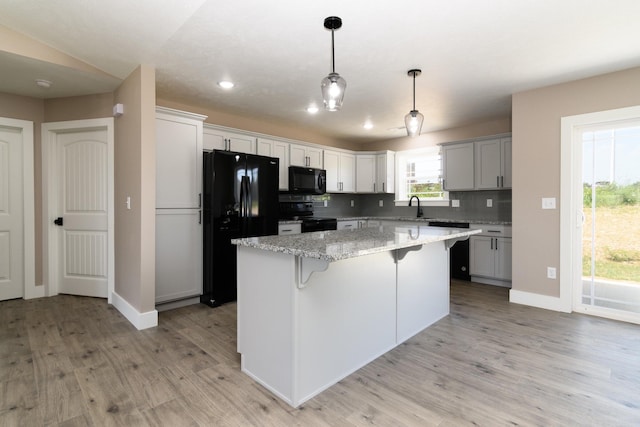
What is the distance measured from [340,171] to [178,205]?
Result: 3090 mm

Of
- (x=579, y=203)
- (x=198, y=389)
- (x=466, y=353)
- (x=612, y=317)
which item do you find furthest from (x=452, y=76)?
(x=198, y=389)

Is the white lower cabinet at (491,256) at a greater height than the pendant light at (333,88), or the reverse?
the pendant light at (333,88)

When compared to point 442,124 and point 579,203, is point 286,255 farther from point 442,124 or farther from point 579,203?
point 442,124

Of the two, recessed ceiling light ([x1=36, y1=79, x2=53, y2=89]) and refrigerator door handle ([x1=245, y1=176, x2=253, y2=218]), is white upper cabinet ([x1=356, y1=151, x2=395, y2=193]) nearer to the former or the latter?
refrigerator door handle ([x1=245, y1=176, x2=253, y2=218])

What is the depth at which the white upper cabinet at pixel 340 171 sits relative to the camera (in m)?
5.58

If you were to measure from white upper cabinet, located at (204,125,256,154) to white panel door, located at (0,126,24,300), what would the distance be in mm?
2008

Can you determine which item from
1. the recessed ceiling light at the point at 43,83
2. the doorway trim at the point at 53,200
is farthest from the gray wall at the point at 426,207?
the recessed ceiling light at the point at 43,83

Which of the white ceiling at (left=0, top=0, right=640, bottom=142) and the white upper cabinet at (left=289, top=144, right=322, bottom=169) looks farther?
the white upper cabinet at (left=289, top=144, right=322, bottom=169)

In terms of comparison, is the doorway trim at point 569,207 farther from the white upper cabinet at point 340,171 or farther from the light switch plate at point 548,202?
Answer: the white upper cabinet at point 340,171

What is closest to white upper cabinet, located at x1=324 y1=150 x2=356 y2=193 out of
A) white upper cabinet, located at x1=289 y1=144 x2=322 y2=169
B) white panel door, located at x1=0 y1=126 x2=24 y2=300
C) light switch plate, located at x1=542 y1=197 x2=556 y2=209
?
white upper cabinet, located at x1=289 y1=144 x2=322 y2=169

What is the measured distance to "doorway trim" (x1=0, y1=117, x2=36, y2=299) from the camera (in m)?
3.59

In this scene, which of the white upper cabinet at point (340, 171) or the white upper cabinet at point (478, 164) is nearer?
the white upper cabinet at point (478, 164)

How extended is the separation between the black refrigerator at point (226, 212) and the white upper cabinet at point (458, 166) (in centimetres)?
289

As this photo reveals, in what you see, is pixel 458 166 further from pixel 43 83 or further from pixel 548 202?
pixel 43 83
